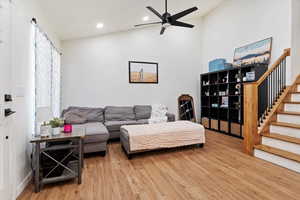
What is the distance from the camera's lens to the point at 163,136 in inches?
131

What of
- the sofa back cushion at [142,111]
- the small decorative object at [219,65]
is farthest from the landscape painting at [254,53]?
the sofa back cushion at [142,111]

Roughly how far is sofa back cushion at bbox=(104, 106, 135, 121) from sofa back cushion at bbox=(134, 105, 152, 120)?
0.15 meters

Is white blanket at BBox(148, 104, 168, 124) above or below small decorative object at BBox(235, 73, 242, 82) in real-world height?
below

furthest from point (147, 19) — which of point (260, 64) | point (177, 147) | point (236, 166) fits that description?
point (236, 166)

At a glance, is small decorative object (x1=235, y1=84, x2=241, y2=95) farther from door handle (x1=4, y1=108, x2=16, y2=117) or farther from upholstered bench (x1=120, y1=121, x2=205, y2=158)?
door handle (x1=4, y1=108, x2=16, y2=117)

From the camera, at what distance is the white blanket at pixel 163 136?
3137 millimetres

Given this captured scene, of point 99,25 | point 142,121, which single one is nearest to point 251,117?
point 142,121

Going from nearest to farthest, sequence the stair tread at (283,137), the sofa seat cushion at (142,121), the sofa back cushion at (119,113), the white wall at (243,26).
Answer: the stair tread at (283,137) < the white wall at (243,26) < the sofa seat cushion at (142,121) < the sofa back cushion at (119,113)

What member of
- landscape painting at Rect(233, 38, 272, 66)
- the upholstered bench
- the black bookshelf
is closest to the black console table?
the upholstered bench

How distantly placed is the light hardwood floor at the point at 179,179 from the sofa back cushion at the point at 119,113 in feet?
5.04

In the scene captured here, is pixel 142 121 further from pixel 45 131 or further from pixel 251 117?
pixel 45 131

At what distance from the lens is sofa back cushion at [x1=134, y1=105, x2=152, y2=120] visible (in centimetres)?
507

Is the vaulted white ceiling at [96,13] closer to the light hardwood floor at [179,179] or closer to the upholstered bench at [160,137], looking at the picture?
the upholstered bench at [160,137]

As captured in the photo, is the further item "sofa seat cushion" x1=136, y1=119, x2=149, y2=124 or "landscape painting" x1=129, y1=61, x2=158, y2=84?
Answer: "landscape painting" x1=129, y1=61, x2=158, y2=84
